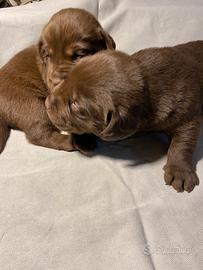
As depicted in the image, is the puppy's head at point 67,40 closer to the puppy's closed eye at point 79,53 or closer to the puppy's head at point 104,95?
the puppy's closed eye at point 79,53

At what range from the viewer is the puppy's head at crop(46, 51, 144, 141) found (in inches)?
80.6

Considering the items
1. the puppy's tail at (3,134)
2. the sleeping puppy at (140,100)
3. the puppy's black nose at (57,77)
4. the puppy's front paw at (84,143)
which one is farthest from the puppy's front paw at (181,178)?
the puppy's tail at (3,134)

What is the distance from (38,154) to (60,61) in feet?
1.85

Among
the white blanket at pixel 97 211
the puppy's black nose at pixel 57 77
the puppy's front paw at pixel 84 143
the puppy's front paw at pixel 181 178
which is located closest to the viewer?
the white blanket at pixel 97 211

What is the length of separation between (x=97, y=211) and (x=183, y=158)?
1.81 ft

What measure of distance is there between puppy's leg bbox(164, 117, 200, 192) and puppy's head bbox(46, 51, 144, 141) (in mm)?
333

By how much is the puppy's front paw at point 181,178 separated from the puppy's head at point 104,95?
347 mm

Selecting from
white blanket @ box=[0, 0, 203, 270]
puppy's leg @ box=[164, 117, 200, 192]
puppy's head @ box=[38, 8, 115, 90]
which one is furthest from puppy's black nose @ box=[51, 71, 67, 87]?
puppy's leg @ box=[164, 117, 200, 192]

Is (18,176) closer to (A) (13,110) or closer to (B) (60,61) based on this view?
(A) (13,110)

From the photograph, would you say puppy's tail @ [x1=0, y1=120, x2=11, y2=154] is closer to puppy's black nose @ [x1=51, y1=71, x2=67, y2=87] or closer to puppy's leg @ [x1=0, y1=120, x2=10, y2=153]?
puppy's leg @ [x1=0, y1=120, x2=10, y2=153]

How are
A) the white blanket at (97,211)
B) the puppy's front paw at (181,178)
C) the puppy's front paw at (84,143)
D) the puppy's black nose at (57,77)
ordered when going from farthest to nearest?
the puppy's front paw at (84,143)
the puppy's black nose at (57,77)
the puppy's front paw at (181,178)
the white blanket at (97,211)

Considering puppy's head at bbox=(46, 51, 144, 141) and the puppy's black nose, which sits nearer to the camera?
puppy's head at bbox=(46, 51, 144, 141)

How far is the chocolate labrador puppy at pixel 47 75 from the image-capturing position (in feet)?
8.13

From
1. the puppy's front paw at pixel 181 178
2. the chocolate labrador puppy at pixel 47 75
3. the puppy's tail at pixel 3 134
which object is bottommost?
the puppy's tail at pixel 3 134
